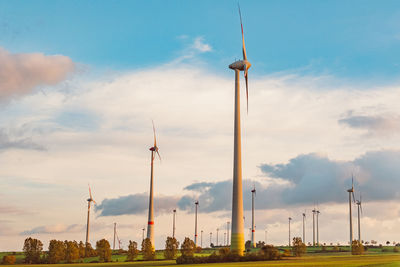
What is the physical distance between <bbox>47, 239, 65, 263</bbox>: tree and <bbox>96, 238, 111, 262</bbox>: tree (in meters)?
14.8

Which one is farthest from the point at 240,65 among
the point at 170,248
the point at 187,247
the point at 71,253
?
the point at 71,253

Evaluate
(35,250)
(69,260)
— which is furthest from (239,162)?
(35,250)

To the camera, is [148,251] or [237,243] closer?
[237,243]

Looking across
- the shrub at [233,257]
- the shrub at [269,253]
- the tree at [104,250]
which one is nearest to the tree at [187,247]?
the shrub at [233,257]

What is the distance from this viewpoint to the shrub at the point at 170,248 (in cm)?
16900

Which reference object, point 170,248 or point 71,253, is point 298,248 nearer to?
A: point 170,248

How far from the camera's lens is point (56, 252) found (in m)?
184

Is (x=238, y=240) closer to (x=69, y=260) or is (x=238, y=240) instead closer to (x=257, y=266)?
(x=257, y=266)

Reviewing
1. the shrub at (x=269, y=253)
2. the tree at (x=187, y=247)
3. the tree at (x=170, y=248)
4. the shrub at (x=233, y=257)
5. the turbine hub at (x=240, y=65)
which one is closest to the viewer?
the shrub at (x=233, y=257)

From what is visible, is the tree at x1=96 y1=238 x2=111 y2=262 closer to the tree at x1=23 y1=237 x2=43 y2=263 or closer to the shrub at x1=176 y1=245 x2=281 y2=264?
the tree at x1=23 y1=237 x2=43 y2=263

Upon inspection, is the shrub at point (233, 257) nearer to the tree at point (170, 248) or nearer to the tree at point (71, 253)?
the tree at point (170, 248)

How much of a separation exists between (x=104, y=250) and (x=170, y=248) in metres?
Answer: 24.0

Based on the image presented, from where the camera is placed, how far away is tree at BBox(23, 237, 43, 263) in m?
192

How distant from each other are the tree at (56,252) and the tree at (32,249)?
8503mm
